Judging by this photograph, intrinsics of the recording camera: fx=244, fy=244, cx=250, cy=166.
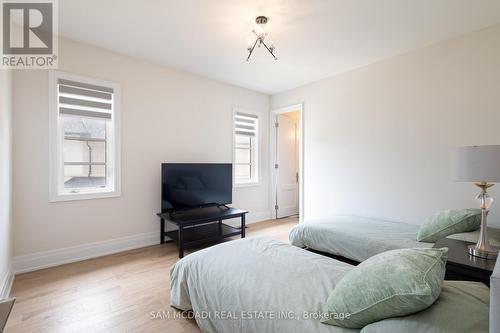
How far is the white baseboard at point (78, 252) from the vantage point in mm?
2650

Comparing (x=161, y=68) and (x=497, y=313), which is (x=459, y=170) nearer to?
(x=497, y=313)

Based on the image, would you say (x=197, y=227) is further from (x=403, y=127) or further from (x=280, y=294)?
(x=403, y=127)

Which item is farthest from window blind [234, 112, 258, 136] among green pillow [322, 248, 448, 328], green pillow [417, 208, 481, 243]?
green pillow [322, 248, 448, 328]

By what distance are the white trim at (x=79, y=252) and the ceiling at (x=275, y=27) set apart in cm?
249

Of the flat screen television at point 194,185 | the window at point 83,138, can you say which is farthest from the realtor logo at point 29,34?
the flat screen television at point 194,185

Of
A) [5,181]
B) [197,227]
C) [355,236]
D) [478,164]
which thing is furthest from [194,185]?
[478,164]

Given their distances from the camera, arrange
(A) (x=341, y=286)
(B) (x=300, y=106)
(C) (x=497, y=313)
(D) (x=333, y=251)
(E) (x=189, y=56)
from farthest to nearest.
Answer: (B) (x=300, y=106), (E) (x=189, y=56), (D) (x=333, y=251), (A) (x=341, y=286), (C) (x=497, y=313)

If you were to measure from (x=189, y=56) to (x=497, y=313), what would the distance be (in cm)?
356

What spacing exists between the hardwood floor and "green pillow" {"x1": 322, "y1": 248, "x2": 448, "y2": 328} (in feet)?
3.94

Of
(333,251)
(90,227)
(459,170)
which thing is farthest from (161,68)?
(459,170)

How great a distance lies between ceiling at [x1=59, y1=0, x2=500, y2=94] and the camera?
2250 mm

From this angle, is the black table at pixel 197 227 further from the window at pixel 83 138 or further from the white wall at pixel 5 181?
the white wall at pixel 5 181

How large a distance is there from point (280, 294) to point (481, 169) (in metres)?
1.44

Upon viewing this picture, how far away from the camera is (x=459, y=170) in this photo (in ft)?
5.36
